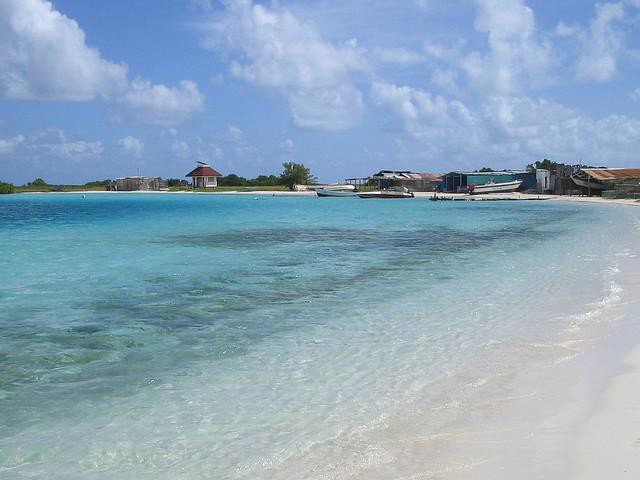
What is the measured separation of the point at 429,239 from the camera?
22750 mm

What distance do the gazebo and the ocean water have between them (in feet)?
341

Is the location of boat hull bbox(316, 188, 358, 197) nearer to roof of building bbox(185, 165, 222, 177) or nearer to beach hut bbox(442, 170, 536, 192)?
beach hut bbox(442, 170, 536, 192)

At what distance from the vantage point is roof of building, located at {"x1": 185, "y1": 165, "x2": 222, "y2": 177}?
118188mm

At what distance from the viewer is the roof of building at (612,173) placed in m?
61.3

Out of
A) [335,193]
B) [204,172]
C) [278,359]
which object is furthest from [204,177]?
[278,359]

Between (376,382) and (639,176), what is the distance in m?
64.0

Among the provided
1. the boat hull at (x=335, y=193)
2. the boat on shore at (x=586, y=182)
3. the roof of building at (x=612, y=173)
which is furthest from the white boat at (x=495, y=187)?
the boat hull at (x=335, y=193)

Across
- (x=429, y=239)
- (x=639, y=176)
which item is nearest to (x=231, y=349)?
(x=429, y=239)

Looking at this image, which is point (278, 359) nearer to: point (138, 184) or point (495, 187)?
point (495, 187)

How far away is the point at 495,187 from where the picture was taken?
7575 centimetres

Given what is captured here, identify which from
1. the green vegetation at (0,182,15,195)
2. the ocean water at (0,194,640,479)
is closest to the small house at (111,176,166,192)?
the green vegetation at (0,182,15,195)

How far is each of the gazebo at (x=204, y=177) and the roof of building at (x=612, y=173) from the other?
73.9 m

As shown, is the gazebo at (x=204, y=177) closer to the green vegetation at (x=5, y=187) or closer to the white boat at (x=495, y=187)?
the green vegetation at (x=5, y=187)

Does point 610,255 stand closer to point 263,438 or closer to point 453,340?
point 453,340
